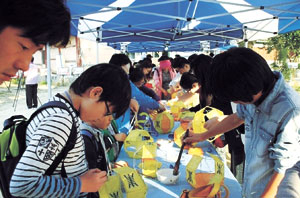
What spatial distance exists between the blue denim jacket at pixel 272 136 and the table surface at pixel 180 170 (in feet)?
0.53

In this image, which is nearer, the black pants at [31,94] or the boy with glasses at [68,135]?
the boy with glasses at [68,135]

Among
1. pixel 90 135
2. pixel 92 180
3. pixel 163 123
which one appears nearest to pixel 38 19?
pixel 92 180

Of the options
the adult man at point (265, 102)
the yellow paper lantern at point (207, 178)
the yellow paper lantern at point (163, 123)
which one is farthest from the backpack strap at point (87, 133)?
the yellow paper lantern at point (163, 123)

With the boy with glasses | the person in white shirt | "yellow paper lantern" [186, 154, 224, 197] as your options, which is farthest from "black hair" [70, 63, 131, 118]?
the person in white shirt

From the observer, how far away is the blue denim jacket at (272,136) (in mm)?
1113

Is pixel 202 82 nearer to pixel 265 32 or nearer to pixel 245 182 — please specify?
pixel 245 182

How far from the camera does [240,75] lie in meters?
1.09

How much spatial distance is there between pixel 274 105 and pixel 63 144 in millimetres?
904

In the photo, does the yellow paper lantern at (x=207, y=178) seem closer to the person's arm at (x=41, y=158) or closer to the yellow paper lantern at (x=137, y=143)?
the yellow paper lantern at (x=137, y=143)

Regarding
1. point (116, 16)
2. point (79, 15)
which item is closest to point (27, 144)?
point (79, 15)

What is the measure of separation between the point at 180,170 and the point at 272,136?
2.35 ft

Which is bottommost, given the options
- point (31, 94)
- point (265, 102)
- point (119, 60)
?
point (31, 94)

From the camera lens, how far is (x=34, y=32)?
645 millimetres

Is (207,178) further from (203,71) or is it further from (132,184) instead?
(203,71)
